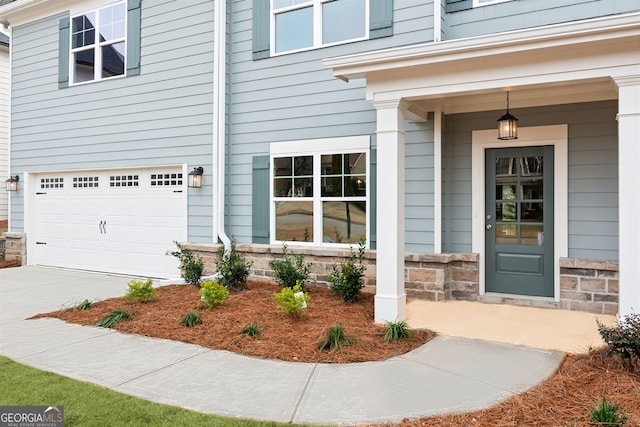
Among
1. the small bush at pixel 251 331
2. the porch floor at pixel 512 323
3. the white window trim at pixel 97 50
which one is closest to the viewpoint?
the porch floor at pixel 512 323

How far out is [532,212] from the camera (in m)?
6.17

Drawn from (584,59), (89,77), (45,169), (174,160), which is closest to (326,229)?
(174,160)

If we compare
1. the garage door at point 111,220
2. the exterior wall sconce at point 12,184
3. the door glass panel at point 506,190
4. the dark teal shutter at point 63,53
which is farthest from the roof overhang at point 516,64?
the exterior wall sconce at point 12,184

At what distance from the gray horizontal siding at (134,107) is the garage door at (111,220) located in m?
0.32

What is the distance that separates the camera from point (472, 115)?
6.42 metres

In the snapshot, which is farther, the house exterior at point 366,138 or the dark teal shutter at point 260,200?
the dark teal shutter at point 260,200

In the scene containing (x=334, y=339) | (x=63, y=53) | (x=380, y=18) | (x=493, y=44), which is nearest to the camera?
(x=334, y=339)

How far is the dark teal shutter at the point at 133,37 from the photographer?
885cm

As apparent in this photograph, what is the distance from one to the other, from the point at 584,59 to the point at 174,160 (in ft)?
21.2

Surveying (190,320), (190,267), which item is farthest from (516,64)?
(190,267)

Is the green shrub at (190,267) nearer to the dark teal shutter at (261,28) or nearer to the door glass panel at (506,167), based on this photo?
the dark teal shutter at (261,28)

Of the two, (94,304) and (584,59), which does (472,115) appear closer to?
(584,59)

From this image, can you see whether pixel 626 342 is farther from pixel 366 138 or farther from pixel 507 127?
pixel 366 138

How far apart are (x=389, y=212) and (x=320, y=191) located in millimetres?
2161
